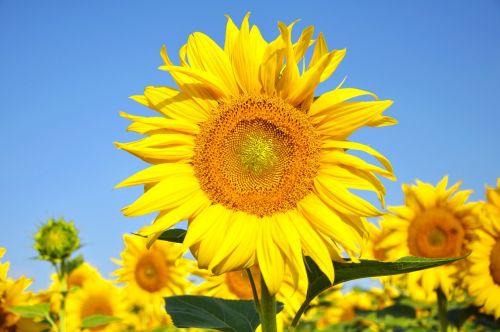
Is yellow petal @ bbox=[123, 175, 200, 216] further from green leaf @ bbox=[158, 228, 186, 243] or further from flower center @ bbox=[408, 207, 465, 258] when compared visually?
flower center @ bbox=[408, 207, 465, 258]

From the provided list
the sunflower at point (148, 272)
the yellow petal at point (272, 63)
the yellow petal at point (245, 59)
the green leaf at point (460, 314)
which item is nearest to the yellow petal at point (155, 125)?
the yellow petal at point (245, 59)

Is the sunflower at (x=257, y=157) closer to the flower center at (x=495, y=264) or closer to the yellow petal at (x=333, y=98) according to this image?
the yellow petal at (x=333, y=98)

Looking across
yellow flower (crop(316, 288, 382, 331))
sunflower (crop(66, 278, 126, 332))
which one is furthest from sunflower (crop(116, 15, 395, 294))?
yellow flower (crop(316, 288, 382, 331))

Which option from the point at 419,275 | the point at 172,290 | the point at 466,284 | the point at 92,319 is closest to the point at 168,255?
the point at 172,290

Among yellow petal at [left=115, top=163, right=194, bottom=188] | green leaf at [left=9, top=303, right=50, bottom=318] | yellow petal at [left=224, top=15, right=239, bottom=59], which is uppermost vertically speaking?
yellow petal at [left=224, top=15, right=239, bottom=59]

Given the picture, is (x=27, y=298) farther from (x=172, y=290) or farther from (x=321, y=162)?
(x=172, y=290)

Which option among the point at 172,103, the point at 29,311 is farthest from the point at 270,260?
the point at 29,311
